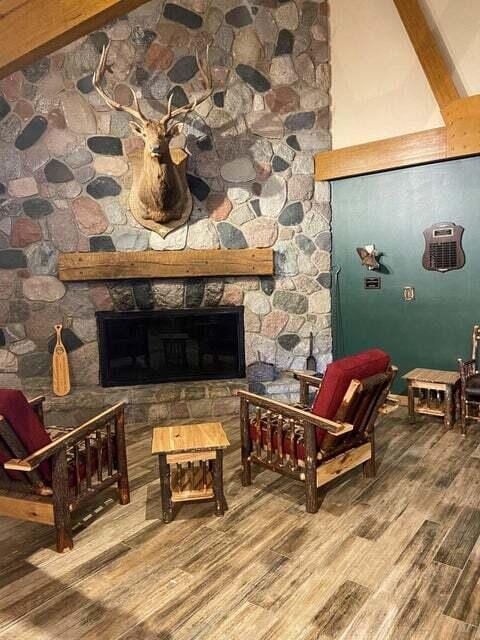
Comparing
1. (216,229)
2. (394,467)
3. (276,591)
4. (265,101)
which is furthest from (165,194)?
(276,591)

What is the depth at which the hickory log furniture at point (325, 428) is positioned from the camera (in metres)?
2.63

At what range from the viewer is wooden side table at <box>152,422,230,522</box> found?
269 centimetres

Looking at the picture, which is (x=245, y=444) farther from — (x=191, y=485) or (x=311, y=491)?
(x=311, y=491)

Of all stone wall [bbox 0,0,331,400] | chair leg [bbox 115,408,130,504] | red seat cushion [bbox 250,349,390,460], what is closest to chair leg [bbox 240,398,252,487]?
red seat cushion [bbox 250,349,390,460]

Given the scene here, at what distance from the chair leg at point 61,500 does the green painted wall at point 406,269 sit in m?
3.50

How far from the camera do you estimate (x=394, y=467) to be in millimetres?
3373

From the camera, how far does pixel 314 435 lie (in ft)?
8.89

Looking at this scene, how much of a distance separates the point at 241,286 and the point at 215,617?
11.1 feet

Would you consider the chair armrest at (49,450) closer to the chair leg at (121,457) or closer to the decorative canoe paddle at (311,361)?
the chair leg at (121,457)

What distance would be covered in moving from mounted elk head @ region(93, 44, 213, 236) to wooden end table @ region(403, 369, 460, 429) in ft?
8.99

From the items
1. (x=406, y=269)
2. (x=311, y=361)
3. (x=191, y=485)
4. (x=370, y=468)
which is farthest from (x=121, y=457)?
(x=406, y=269)

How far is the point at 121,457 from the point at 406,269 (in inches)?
130

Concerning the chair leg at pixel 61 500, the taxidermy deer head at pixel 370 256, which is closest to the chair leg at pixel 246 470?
the chair leg at pixel 61 500

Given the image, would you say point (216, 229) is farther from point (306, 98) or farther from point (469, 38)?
point (469, 38)
